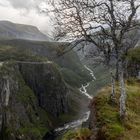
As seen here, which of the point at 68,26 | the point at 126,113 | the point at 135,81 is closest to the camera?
the point at 68,26

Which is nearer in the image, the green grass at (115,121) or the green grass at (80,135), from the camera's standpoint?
the green grass at (115,121)

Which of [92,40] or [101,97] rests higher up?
[92,40]

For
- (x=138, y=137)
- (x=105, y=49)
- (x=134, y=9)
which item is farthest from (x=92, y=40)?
(x=138, y=137)

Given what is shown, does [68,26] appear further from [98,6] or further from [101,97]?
[101,97]

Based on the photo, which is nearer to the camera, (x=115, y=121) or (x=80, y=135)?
(x=115, y=121)

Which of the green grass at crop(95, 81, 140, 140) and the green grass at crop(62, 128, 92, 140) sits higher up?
the green grass at crop(95, 81, 140, 140)

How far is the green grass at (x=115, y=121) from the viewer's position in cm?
2246

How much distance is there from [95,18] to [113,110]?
22.1 feet

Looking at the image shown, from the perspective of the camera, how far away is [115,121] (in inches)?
947

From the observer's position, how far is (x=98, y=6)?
78.4ft

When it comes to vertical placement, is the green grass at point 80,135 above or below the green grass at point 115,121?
below

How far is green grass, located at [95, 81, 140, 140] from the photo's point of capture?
→ 22.5 meters

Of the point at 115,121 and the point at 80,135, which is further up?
the point at 115,121

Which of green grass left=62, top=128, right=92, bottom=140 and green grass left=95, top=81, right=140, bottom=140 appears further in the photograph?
green grass left=62, top=128, right=92, bottom=140
